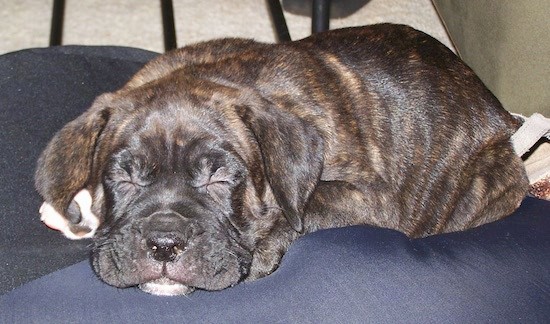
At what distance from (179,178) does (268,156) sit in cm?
30

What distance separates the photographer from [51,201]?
304 centimetres

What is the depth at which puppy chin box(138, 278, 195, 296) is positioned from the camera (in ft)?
9.11

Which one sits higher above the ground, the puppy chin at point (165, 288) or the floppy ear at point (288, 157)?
the floppy ear at point (288, 157)

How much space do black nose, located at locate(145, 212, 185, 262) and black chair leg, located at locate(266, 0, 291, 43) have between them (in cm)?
283

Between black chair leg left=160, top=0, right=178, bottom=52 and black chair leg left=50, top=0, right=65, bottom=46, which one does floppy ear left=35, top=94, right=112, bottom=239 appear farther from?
black chair leg left=50, top=0, right=65, bottom=46

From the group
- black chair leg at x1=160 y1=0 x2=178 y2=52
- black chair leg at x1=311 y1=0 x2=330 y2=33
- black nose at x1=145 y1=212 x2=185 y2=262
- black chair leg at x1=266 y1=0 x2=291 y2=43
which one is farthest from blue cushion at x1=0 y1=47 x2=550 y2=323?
black chair leg at x1=266 y1=0 x2=291 y2=43

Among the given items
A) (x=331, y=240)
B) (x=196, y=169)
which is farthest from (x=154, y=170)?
(x=331, y=240)

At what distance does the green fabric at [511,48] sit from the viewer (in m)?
3.54

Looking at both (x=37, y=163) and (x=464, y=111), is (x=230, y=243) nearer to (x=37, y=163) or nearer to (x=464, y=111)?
(x=37, y=163)

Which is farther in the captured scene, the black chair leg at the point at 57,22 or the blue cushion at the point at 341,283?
the black chair leg at the point at 57,22

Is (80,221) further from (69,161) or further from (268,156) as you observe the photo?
(268,156)

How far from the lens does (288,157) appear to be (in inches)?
115

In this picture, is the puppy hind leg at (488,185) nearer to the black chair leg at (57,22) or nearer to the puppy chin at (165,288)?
the puppy chin at (165,288)

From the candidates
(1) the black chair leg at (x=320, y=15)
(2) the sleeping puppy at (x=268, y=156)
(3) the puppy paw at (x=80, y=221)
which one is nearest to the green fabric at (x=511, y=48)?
(2) the sleeping puppy at (x=268, y=156)
